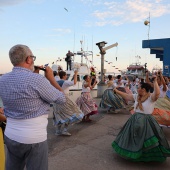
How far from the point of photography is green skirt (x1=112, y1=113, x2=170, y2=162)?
13.8 feet

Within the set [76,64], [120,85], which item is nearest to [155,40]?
[76,64]

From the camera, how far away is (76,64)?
16.0m

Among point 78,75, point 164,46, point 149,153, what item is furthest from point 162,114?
point 164,46

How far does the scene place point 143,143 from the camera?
13.9 feet

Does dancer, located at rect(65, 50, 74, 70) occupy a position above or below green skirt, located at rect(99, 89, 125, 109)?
above

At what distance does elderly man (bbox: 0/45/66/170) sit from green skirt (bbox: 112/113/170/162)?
2.26m

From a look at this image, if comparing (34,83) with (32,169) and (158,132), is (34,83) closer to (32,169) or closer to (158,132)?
(32,169)

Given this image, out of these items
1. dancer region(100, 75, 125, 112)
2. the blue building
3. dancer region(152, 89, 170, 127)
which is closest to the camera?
dancer region(152, 89, 170, 127)

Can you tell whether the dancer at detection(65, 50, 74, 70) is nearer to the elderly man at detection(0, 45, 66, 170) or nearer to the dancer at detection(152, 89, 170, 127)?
the dancer at detection(152, 89, 170, 127)

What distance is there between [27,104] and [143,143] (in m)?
2.60

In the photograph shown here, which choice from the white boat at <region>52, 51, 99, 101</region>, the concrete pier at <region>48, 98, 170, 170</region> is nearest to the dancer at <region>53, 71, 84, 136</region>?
the concrete pier at <region>48, 98, 170, 170</region>

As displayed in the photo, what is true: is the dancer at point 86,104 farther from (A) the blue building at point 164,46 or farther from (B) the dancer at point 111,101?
(A) the blue building at point 164,46

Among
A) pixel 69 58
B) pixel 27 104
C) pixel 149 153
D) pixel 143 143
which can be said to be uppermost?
pixel 69 58

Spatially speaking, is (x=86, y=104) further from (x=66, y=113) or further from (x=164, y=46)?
(x=164, y=46)
